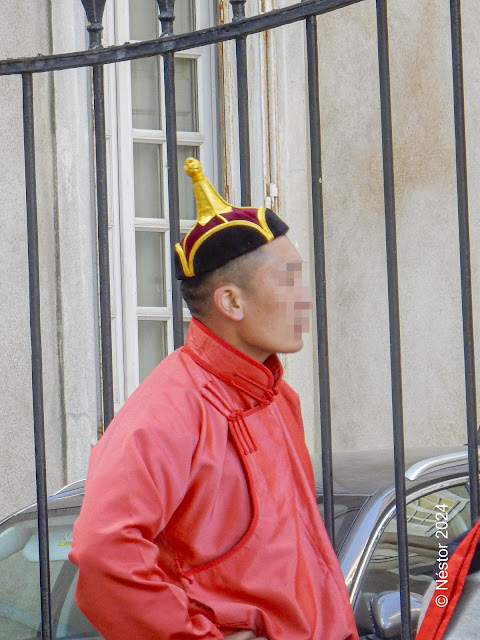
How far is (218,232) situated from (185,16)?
504 centimetres

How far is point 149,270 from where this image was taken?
255 inches

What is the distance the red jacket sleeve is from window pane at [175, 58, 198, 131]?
508cm

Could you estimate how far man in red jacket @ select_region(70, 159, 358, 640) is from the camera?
5.69ft

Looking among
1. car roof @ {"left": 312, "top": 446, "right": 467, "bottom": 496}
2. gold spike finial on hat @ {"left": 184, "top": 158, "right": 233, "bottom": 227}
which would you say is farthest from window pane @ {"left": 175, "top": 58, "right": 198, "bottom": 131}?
gold spike finial on hat @ {"left": 184, "top": 158, "right": 233, "bottom": 227}

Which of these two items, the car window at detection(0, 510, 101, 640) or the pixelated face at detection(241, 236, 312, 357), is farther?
the car window at detection(0, 510, 101, 640)

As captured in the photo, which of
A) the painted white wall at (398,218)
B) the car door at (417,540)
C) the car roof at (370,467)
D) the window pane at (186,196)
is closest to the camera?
the car door at (417,540)

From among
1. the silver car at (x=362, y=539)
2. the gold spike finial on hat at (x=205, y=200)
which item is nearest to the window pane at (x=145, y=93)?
the silver car at (x=362, y=539)

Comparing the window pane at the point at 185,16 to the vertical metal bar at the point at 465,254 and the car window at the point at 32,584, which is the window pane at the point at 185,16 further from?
the vertical metal bar at the point at 465,254

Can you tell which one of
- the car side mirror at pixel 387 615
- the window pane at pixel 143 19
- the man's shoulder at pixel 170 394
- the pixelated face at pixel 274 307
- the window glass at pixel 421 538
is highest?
the window pane at pixel 143 19

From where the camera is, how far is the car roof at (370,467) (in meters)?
3.58

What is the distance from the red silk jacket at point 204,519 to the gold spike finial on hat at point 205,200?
Answer: 0.20 meters

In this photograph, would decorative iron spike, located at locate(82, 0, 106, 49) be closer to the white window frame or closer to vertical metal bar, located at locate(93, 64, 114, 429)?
vertical metal bar, located at locate(93, 64, 114, 429)

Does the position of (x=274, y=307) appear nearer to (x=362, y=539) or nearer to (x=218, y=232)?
(x=218, y=232)

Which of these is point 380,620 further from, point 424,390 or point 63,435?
point 424,390
